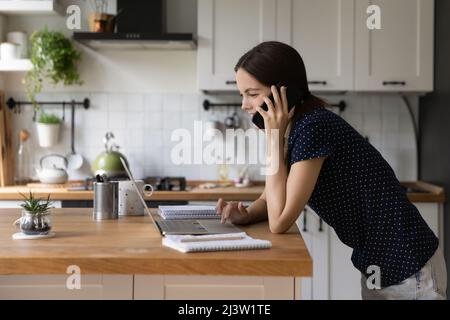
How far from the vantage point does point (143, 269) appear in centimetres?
149

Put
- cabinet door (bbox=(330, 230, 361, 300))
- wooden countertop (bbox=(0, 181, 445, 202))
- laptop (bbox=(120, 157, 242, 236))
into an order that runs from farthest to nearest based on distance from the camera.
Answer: cabinet door (bbox=(330, 230, 361, 300)), wooden countertop (bbox=(0, 181, 445, 202)), laptop (bbox=(120, 157, 242, 236))

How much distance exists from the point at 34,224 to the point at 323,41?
2.39m

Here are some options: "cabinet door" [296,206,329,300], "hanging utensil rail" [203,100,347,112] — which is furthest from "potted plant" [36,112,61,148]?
"cabinet door" [296,206,329,300]

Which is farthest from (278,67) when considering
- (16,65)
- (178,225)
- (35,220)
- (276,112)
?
(16,65)

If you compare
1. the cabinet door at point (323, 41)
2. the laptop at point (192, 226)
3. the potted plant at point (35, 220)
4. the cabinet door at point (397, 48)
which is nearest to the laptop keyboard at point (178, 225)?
the laptop at point (192, 226)

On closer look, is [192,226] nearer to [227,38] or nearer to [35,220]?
[35,220]

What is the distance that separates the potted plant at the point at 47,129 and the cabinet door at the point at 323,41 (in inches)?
61.6

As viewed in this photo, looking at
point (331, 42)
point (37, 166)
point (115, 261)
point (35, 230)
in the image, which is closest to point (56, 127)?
point (37, 166)

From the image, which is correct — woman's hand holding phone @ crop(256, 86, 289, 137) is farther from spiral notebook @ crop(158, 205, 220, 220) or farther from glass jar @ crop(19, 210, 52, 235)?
glass jar @ crop(19, 210, 52, 235)

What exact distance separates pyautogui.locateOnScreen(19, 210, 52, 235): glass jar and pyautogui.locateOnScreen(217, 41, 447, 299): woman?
0.65 meters

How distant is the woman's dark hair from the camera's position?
5.91 ft

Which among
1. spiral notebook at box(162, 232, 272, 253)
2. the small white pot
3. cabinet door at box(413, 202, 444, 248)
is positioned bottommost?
cabinet door at box(413, 202, 444, 248)

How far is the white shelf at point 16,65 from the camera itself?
3.83 meters
